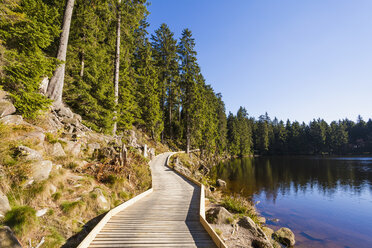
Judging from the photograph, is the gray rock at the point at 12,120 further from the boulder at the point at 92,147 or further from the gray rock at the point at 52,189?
the boulder at the point at 92,147

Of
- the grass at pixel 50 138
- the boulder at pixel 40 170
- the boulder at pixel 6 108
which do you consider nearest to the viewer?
the boulder at pixel 40 170

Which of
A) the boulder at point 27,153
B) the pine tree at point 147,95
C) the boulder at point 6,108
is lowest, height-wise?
the boulder at point 27,153

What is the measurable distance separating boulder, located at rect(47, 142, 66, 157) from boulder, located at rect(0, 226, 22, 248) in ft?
14.0

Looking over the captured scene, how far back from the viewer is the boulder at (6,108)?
22.4ft

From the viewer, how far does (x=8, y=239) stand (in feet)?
13.0

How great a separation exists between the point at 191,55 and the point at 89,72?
21.8 m

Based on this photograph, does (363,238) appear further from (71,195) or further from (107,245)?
(71,195)

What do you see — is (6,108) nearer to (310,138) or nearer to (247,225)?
(247,225)

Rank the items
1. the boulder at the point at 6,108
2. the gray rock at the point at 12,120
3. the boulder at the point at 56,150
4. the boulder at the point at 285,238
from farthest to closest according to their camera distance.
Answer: the boulder at the point at 285,238 < the boulder at the point at 56,150 < the boulder at the point at 6,108 < the gray rock at the point at 12,120

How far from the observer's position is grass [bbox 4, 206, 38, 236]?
4.48m

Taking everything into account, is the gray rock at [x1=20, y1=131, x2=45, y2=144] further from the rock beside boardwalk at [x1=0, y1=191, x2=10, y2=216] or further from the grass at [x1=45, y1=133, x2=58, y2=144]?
the rock beside boardwalk at [x1=0, y1=191, x2=10, y2=216]

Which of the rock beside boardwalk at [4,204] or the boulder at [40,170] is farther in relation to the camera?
the boulder at [40,170]

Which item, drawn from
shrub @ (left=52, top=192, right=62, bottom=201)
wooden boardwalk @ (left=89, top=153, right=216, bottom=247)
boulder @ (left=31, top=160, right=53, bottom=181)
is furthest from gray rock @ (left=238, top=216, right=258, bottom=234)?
boulder @ (left=31, top=160, right=53, bottom=181)

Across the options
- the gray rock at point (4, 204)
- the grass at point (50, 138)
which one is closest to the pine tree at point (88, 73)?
the grass at point (50, 138)
